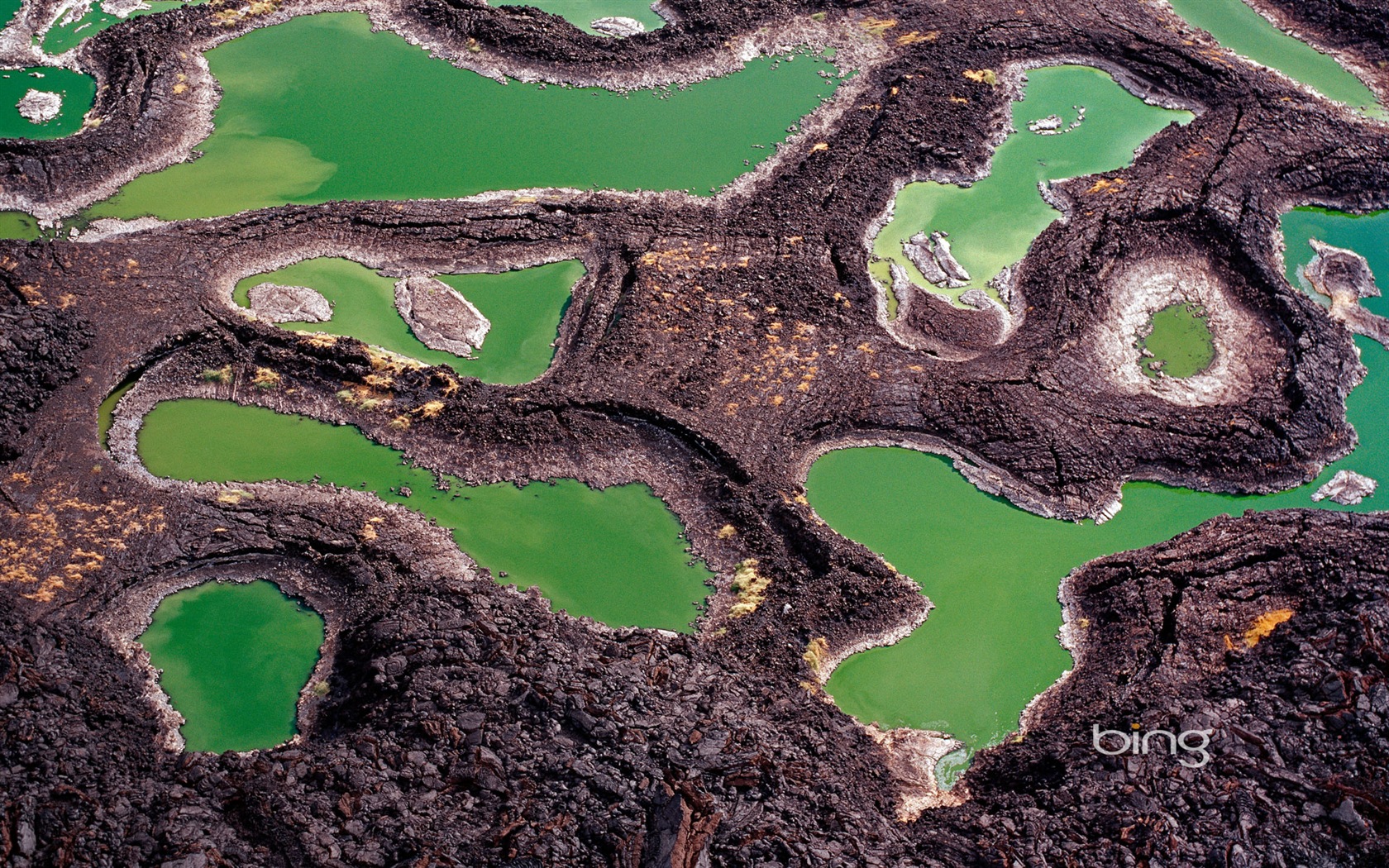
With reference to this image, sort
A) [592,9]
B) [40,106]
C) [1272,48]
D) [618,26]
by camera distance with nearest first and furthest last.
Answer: [40,106] < [618,26] < [592,9] < [1272,48]

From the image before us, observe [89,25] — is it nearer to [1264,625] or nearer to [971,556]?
[971,556]

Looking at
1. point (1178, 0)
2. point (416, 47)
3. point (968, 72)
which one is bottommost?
point (416, 47)

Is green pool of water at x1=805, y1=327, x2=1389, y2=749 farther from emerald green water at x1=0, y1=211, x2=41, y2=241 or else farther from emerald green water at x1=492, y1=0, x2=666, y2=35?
emerald green water at x1=0, y1=211, x2=41, y2=241

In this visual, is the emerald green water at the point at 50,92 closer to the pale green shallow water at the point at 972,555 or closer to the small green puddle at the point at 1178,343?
the pale green shallow water at the point at 972,555

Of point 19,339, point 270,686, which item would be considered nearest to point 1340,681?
point 270,686

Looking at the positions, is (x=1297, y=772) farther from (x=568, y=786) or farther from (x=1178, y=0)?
(x=1178, y=0)

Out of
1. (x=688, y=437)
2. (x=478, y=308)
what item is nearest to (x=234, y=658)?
(x=688, y=437)

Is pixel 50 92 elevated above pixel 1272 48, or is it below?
below
